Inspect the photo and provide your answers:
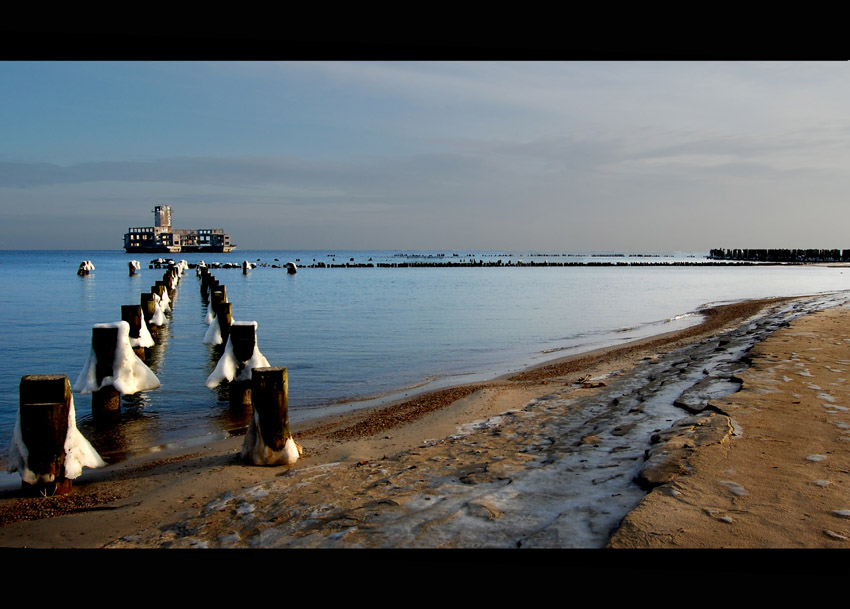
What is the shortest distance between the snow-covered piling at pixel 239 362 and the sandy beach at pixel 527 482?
187 centimetres

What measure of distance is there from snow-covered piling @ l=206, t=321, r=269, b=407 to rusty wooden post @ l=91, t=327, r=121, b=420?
1.56 metres

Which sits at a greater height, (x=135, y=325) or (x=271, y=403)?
(x=135, y=325)

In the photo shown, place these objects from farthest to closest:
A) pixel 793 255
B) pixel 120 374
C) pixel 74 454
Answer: pixel 793 255 → pixel 120 374 → pixel 74 454

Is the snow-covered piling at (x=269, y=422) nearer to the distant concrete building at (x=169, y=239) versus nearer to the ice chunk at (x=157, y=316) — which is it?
the ice chunk at (x=157, y=316)

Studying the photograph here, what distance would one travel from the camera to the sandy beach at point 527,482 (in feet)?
13.5

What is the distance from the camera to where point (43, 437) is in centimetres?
635

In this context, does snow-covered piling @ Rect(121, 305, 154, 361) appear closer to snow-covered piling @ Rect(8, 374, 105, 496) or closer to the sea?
the sea

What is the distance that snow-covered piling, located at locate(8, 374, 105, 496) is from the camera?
6293 mm

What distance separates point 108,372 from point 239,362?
2.10 meters

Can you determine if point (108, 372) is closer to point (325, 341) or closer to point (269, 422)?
point (269, 422)

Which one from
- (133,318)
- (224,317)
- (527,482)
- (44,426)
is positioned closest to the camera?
(527,482)

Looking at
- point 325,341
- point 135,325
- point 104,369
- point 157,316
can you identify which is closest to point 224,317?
point 135,325

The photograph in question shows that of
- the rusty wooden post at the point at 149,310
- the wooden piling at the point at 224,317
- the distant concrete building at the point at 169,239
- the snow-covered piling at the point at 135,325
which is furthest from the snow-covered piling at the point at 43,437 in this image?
the distant concrete building at the point at 169,239
